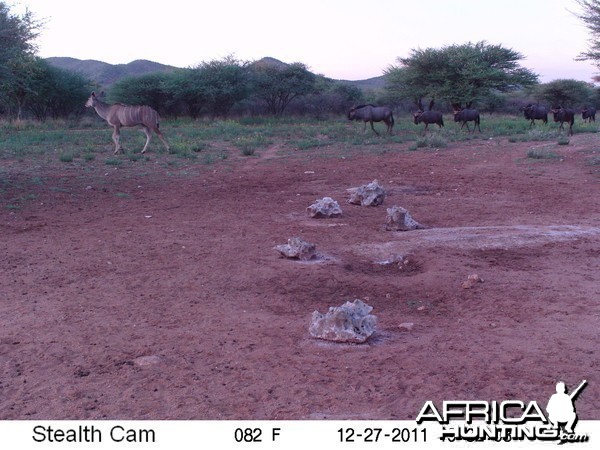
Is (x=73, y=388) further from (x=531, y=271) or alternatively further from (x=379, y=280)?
(x=531, y=271)

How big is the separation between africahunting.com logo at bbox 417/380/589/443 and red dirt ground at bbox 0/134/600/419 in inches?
18.7

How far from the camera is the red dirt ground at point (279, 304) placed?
13.1 ft

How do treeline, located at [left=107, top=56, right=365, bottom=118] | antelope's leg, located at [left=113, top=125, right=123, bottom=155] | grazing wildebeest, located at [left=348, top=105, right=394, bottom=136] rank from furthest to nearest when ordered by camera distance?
treeline, located at [left=107, top=56, right=365, bottom=118] → grazing wildebeest, located at [left=348, top=105, right=394, bottom=136] → antelope's leg, located at [left=113, top=125, right=123, bottom=155]

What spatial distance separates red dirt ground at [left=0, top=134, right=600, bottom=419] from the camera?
4.00 m

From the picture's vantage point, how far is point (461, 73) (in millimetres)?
33375

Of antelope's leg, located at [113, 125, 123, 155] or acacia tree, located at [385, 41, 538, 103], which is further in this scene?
acacia tree, located at [385, 41, 538, 103]

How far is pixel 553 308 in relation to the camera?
5.57 meters

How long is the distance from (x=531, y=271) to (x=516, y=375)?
279 cm

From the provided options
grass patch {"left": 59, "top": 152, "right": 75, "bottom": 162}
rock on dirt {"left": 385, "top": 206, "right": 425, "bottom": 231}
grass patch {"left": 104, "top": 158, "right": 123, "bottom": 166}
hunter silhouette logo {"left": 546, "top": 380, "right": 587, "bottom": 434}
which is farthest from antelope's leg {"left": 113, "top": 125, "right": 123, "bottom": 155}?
hunter silhouette logo {"left": 546, "top": 380, "right": 587, "bottom": 434}

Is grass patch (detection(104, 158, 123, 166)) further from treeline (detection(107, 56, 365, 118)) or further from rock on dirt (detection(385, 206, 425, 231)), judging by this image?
treeline (detection(107, 56, 365, 118))

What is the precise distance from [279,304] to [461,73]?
98.1 feet

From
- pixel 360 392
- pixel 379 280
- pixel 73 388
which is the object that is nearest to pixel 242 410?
pixel 360 392

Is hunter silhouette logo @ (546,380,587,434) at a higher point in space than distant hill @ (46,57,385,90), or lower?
lower

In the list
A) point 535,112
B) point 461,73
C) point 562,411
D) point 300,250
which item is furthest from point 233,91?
point 562,411
